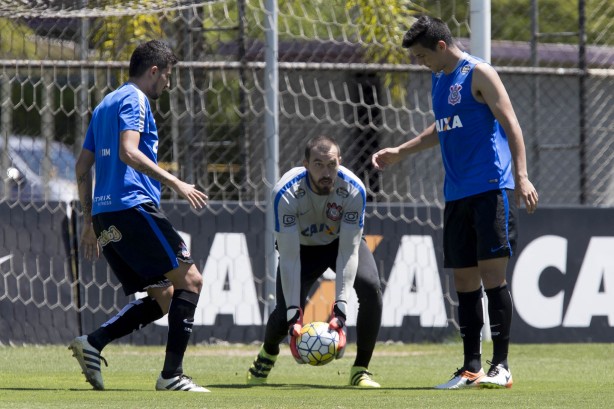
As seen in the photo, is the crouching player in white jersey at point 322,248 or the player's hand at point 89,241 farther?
the player's hand at point 89,241

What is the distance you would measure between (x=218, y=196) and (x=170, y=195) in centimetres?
78

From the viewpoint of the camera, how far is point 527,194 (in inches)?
268

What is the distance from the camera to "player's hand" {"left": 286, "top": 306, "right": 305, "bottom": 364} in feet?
22.8

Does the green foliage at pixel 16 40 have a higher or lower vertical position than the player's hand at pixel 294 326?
higher

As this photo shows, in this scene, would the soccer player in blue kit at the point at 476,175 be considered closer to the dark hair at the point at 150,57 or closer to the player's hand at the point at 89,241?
the dark hair at the point at 150,57

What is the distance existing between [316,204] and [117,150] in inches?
48.8

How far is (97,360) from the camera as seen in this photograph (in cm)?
698

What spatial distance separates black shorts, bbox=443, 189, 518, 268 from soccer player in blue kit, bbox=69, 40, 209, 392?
1512 mm

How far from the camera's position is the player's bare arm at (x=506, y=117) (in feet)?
22.7

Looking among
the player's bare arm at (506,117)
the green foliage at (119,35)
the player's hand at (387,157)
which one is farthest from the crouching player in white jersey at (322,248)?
the green foliage at (119,35)

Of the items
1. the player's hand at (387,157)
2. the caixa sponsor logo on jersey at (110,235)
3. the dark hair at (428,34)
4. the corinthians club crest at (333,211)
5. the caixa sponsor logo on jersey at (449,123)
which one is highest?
the dark hair at (428,34)

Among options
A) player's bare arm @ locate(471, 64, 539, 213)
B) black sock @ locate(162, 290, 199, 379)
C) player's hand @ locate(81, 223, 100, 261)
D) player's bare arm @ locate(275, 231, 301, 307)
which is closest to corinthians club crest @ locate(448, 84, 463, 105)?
player's bare arm @ locate(471, 64, 539, 213)

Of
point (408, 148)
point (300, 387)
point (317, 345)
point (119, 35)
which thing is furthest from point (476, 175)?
point (119, 35)

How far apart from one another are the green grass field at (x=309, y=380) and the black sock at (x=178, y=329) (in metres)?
0.22
